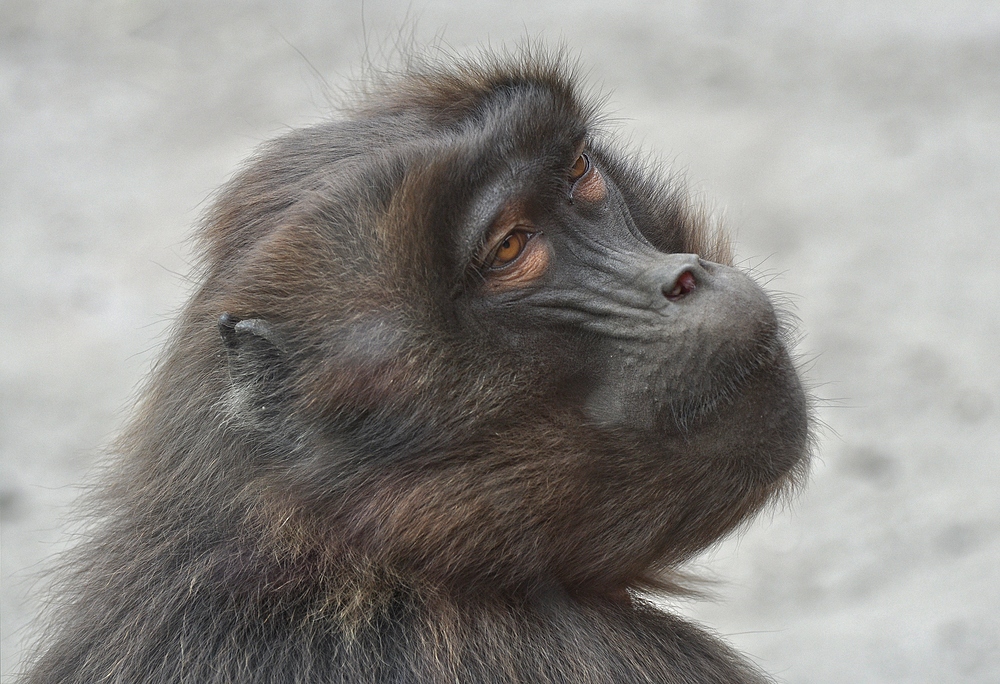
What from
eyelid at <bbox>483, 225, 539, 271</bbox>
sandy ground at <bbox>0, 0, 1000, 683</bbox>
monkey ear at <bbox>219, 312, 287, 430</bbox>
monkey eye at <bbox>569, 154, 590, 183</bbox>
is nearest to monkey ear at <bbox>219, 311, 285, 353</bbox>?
monkey ear at <bbox>219, 312, 287, 430</bbox>

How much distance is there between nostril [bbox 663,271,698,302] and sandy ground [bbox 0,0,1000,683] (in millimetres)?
1737

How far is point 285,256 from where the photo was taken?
9.09 ft

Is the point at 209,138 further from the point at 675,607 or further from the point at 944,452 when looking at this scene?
the point at 675,607

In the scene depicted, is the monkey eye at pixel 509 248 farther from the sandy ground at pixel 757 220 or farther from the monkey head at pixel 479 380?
the sandy ground at pixel 757 220

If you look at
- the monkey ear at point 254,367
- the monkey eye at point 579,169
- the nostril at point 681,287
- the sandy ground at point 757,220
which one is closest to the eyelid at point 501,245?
the monkey eye at point 579,169

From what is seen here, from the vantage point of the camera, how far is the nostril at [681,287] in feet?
9.13

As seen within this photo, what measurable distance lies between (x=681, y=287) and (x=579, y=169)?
1.75 feet

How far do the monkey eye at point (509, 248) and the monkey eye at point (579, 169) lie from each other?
29 centimetres

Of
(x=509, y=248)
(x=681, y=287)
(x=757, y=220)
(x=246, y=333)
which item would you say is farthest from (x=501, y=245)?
(x=757, y=220)

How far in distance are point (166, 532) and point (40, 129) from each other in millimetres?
7451

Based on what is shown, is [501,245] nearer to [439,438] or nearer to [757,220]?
[439,438]

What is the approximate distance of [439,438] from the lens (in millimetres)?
2689

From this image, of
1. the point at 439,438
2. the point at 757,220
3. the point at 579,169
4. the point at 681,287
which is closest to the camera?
the point at 439,438

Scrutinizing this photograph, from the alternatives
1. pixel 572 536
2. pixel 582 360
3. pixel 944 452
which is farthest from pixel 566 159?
pixel 944 452
